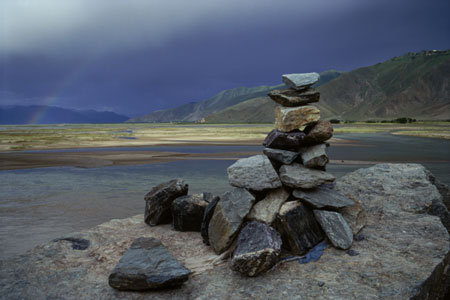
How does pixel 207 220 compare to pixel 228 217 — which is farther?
pixel 207 220

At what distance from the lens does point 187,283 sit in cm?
701

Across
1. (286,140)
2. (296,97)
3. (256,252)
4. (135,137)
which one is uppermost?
(296,97)

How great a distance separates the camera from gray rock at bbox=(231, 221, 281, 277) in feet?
22.4

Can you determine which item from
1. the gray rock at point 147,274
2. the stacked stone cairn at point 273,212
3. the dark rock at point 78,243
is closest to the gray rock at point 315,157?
the stacked stone cairn at point 273,212

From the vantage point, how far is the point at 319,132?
914 centimetres

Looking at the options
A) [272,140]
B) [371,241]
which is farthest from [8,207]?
[371,241]

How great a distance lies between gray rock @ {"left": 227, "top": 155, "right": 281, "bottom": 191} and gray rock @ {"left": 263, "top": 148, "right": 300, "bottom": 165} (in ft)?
1.09

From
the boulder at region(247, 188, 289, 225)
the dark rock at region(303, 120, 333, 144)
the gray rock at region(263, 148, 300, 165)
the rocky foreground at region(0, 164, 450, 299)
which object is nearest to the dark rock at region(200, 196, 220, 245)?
the rocky foreground at region(0, 164, 450, 299)

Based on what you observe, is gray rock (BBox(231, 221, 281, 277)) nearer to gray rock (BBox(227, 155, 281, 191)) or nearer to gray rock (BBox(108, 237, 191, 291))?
gray rock (BBox(108, 237, 191, 291))

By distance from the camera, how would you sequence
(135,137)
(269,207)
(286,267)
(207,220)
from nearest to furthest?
(286,267) < (269,207) < (207,220) < (135,137)

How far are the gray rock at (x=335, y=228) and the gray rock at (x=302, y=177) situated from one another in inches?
28.7

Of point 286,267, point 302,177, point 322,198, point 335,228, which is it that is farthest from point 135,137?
point 286,267

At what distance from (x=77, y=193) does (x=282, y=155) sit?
38.3 feet

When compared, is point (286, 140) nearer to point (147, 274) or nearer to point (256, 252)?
point (256, 252)
